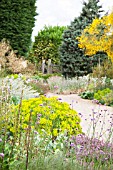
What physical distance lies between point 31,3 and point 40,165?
1970 centimetres

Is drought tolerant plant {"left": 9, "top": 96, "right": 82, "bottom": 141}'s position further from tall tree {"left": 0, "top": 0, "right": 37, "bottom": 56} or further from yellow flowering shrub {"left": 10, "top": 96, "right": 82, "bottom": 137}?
tall tree {"left": 0, "top": 0, "right": 37, "bottom": 56}

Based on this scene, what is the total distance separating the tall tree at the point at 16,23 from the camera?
20.8 metres

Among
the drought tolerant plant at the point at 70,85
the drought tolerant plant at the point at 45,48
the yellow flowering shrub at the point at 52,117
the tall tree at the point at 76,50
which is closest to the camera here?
the yellow flowering shrub at the point at 52,117

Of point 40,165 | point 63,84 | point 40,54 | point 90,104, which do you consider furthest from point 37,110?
point 40,54

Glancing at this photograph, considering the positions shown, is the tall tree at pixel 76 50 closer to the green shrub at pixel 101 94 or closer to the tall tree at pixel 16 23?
the tall tree at pixel 16 23

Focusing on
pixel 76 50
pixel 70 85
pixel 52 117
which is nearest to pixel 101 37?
pixel 70 85

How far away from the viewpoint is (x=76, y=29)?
2178 cm

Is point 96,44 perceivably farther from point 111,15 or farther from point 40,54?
point 40,54

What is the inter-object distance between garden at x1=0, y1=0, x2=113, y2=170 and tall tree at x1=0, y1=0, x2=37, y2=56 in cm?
7

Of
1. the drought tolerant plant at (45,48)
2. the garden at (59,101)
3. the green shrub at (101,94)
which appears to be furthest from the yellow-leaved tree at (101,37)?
the drought tolerant plant at (45,48)

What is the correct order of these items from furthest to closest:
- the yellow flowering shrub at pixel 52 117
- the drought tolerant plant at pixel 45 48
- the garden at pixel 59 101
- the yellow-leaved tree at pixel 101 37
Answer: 1. the drought tolerant plant at pixel 45 48
2. the yellow-leaved tree at pixel 101 37
3. the yellow flowering shrub at pixel 52 117
4. the garden at pixel 59 101

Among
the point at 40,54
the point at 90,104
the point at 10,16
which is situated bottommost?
the point at 90,104

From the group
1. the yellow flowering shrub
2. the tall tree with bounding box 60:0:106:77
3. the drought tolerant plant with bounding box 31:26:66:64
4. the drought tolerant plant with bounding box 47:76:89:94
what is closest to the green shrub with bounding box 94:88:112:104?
the drought tolerant plant with bounding box 47:76:89:94

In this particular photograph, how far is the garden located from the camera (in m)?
3.69
